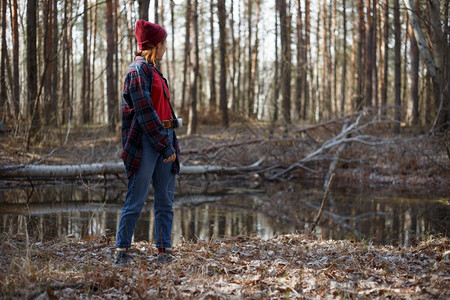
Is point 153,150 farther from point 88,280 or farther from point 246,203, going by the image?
point 246,203

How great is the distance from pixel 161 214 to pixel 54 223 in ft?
12.2

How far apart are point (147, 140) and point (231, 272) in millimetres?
1517

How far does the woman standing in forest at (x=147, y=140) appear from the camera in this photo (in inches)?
163

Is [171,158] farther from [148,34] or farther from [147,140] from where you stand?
[148,34]

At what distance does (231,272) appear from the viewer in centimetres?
422

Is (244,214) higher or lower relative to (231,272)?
lower

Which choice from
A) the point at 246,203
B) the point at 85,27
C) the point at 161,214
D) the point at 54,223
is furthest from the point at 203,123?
the point at 161,214

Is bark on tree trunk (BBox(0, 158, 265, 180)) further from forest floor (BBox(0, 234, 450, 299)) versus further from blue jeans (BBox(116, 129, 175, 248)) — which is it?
blue jeans (BBox(116, 129, 175, 248))

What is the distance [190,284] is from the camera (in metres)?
3.68

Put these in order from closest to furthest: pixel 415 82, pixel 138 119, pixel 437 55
A: pixel 138 119, pixel 437 55, pixel 415 82

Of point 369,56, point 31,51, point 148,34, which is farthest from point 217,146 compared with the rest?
point 369,56

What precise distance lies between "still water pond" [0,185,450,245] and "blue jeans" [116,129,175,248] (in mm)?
1735

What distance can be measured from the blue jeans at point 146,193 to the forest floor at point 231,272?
0.30 meters

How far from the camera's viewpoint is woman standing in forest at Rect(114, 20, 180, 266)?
13.6 feet
